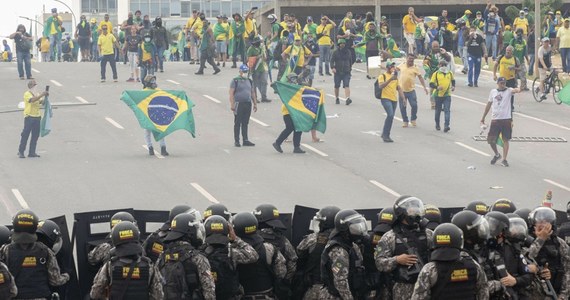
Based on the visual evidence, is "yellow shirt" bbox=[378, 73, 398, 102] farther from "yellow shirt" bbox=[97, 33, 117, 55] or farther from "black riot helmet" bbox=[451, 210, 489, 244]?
"black riot helmet" bbox=[451, 210, 489, 244]

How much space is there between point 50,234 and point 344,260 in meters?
2.86

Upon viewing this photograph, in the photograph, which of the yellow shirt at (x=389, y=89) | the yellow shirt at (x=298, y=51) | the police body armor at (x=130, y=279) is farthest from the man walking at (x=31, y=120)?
the police body armor at (x=130, y=279)

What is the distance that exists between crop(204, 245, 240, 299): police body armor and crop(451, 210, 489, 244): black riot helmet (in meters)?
2.16

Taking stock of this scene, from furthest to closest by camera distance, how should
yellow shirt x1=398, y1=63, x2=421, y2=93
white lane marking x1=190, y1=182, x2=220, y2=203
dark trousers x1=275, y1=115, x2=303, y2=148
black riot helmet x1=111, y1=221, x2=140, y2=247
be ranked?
yellow shirt x1=398, y1=63, x2=421, y2=93
dark trousers x1=275, y1=115, x2=303, y2=148
white lane marking x1=190, y1=182, x2=220, y2=203
black riot helmet x1=111, y1=221, x2=140, y2=247

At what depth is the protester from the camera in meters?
34.8

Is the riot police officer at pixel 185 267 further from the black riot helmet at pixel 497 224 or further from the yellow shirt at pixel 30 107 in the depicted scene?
the yellow shirt at pixel 30 107

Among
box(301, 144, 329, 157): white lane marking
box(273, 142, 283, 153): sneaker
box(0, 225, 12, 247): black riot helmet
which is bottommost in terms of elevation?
box(301, 144, 329, 157): white lane marking

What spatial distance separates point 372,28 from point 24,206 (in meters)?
18.0

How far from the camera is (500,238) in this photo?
36.0 feet

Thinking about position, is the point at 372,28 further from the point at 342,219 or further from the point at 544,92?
the point at 342,219

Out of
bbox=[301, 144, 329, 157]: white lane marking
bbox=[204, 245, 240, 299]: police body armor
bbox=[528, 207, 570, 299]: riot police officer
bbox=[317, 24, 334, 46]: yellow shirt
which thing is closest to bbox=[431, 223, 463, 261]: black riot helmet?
bbox=[528, 207, 570, 299]: riot police officer

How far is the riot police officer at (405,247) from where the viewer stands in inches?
437

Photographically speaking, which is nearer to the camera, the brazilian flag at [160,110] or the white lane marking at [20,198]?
the white lane marking at [20,198]

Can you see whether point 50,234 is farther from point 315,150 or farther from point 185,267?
point 315,150
